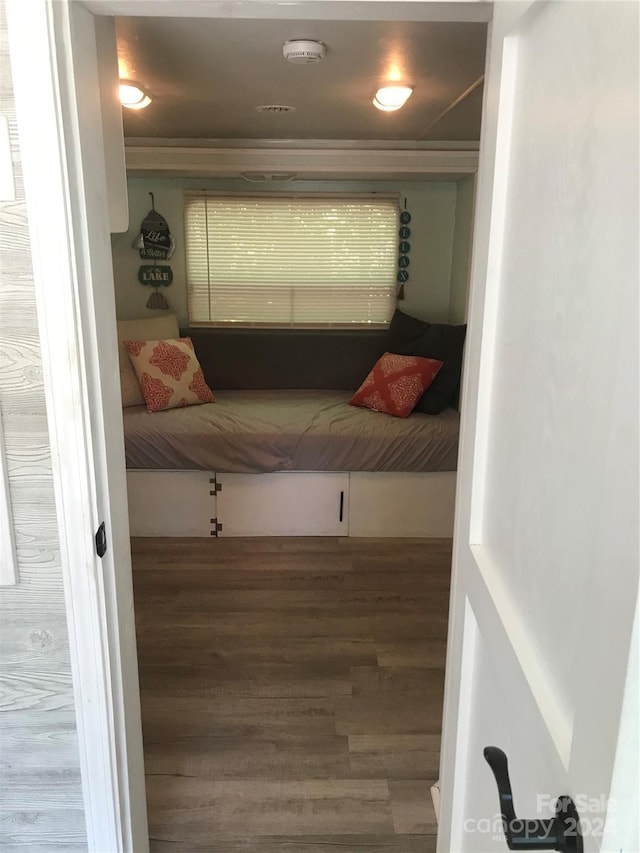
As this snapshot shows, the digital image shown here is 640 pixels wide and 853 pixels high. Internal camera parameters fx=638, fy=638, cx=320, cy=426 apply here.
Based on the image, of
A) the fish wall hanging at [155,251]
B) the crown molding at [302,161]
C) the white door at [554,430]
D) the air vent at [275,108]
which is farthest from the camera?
the fish wall hanging at [155,251]

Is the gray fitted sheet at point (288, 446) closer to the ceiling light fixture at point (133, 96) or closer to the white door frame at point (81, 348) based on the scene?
the ceiling light fixture at point (133, 96)

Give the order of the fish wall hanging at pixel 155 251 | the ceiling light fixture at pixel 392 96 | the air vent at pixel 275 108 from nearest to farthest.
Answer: the ceiling light fixture at pixel 392 96 < the air vent at pixel 275 108 < the fish wall hanging at pixel 155 251

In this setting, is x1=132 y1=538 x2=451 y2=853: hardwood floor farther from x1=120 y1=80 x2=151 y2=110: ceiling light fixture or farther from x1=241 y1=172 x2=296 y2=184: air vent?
x1=241 y1=172 x2=296 y2=184: air vent

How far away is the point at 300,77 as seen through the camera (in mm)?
2377

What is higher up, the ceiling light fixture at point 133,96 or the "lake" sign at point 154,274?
the ceiling light fixture at point 133,96

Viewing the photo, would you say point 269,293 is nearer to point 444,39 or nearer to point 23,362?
point 444,39

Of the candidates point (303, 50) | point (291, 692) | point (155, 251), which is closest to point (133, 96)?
point (303, 50)

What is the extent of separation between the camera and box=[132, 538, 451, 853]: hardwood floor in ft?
5.91

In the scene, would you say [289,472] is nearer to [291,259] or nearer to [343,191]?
[291,259]

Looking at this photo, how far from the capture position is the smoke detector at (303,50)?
1953mm

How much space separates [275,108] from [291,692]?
2443 millimetres

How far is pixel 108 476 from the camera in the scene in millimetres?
1265

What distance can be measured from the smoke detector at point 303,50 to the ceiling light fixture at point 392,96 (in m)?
0.49

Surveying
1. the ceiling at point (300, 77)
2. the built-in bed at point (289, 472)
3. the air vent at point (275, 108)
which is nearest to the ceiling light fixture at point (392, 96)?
the ceiling at point (300, 77)
